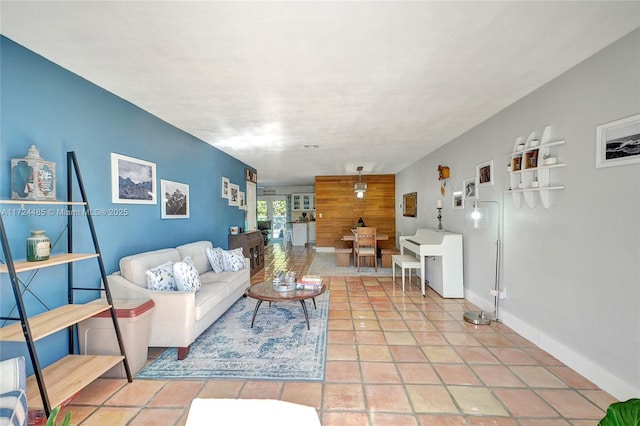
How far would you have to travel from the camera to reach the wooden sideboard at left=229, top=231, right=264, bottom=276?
17.3 feet

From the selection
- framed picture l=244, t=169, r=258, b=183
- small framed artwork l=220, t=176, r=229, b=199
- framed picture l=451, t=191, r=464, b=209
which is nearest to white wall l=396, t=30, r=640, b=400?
framed picture l=451, t=191, r=464, b=209

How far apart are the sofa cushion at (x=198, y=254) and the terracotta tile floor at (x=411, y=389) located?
1255 mm

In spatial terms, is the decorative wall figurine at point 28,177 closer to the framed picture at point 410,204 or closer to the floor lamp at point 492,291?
the floor lamp at point 492,291

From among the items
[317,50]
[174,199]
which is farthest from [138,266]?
[317,50]

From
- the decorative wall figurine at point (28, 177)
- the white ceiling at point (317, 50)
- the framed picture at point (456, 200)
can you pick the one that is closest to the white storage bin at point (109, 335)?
the decorative wall figurine at point (28, 177)

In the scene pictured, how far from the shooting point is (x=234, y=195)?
5.89m

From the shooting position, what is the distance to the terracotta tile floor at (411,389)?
179 cm

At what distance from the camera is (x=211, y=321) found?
3.00 metres

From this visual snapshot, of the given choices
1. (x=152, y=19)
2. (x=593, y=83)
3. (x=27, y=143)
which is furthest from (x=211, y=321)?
(x=593, y=83)

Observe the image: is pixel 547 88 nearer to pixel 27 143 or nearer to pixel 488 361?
pixel 488 361

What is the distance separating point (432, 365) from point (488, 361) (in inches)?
20.2

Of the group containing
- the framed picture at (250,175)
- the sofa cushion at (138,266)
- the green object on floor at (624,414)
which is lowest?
the green object on floor at (624,414)

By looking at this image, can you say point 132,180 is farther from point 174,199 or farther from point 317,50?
point 317,50

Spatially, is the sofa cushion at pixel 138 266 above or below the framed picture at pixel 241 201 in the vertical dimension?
below
